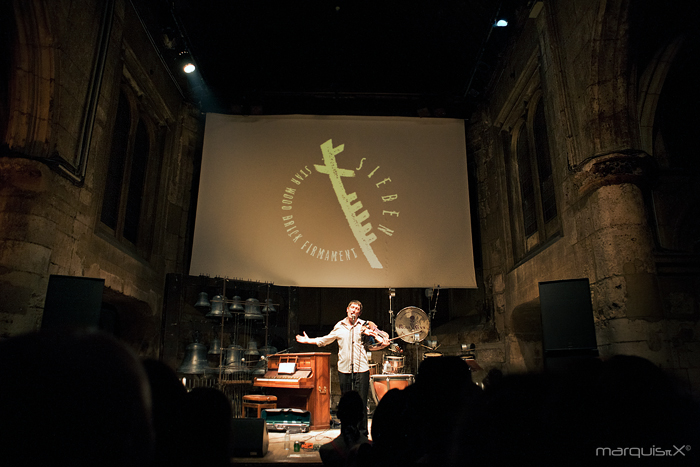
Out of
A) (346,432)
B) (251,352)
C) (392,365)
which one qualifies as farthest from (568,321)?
(251,352)

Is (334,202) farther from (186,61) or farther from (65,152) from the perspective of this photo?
(65,152)

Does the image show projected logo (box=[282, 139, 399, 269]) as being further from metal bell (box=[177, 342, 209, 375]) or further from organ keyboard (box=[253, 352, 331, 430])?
metal bell (box=[177, 342, 209, 375])

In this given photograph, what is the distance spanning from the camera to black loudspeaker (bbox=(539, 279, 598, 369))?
4.04m

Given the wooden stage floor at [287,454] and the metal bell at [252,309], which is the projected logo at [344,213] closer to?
the metal bell at [252,309]

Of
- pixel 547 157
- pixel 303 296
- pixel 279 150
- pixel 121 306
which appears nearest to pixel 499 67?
pixel 547 157

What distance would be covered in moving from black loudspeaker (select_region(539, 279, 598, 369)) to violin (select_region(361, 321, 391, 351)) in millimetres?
2773

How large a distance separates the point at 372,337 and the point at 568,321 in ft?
10.4

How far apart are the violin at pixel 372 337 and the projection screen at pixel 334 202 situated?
5.42ft

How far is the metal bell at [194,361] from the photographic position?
6.88 meters

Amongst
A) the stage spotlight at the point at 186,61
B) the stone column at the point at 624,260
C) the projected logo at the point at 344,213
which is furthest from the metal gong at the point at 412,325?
the stage spotlight at the point at 186,61

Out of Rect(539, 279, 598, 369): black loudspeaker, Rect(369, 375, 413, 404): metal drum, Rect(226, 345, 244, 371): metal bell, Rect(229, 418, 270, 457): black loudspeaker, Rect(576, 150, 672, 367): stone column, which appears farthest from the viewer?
Rect(226, 345, 244, 371): metal bell

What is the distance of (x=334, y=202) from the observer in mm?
8797

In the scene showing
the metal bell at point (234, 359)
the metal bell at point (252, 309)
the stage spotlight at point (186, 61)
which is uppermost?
the stage spotlight at point (186, 61)

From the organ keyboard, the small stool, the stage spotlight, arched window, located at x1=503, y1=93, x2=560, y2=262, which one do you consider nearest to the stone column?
arched window, located at x1=503, y1=93, x2=560, y2=262
